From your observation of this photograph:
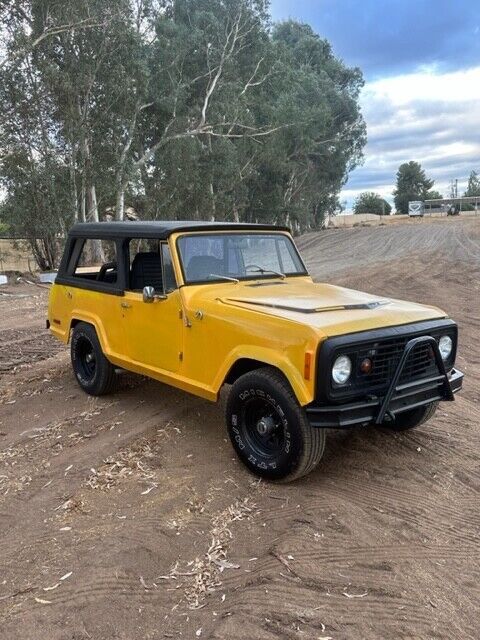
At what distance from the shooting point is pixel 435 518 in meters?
3.68

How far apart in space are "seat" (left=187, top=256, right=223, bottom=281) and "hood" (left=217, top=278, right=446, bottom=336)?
277mm

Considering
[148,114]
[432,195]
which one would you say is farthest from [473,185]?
[148,114]

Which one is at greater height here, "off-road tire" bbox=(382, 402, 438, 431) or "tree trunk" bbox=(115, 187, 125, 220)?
"tree trunk" bbox=(115, 187, 125, 220)

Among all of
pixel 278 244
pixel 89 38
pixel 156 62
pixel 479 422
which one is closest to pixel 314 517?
pixel 479 422

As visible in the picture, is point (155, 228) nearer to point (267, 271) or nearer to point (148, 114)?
point (267, 271)

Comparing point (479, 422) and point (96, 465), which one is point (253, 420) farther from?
point (479, 422)

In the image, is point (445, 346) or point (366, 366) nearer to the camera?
point (366, 366)

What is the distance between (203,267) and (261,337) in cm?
132

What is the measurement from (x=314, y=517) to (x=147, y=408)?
2666 mm

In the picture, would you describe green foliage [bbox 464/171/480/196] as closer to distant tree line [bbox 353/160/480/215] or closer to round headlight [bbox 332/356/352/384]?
distant tree line [bbox 353/160/480/215]

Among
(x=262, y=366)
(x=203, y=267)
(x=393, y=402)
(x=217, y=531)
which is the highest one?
(x=203, y=267)

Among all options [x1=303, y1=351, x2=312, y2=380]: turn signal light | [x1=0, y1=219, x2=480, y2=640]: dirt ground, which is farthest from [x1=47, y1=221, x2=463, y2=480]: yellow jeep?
[x1=0, y1=219, x2=480, y2=640]: dirt ground

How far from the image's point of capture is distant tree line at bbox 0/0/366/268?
23.4m

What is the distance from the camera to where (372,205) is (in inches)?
4459
